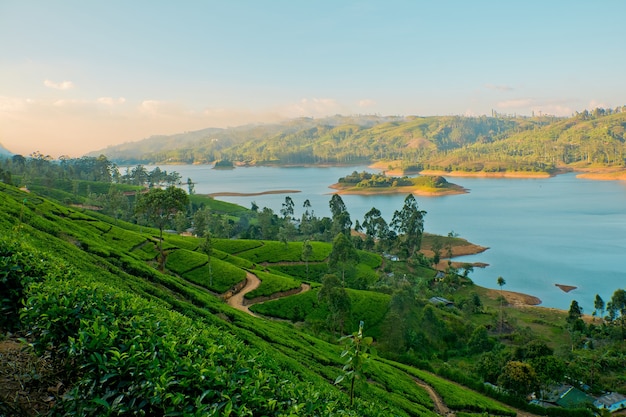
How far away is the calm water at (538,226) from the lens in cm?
7150

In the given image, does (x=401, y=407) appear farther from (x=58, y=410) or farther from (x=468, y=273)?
(x=468, y=273)

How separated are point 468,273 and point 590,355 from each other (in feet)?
121

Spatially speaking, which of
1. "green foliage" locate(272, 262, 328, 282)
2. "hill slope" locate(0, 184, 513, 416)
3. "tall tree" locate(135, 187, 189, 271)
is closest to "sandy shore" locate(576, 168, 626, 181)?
"green foliage" locate(272, 262, 328, 282)

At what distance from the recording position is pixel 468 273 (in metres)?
75.6

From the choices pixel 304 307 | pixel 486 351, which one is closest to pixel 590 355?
pixel 486 351

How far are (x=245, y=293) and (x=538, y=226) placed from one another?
316ft

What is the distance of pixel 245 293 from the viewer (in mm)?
39750

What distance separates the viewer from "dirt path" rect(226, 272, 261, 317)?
121ft

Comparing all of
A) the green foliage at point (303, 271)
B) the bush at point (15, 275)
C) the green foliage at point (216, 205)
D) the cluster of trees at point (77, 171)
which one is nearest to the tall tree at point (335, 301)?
the green foliage at point (303, 271)

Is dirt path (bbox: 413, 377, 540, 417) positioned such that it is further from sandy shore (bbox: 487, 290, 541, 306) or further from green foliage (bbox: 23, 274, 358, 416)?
sandy shore (bbox: 487, 290, 541, 306)

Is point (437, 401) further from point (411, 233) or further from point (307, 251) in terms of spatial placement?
point (411, 233)

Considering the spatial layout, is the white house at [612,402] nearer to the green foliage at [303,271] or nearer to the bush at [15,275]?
the green foliage at [303,271]

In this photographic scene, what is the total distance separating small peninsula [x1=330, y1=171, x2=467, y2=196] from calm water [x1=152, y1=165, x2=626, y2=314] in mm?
8242

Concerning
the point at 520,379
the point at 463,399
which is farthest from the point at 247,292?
the point at 520,379
